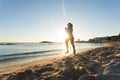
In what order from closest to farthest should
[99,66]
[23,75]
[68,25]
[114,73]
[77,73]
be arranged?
[114,73], [77,73], [23,75], [99,66], [68,25]

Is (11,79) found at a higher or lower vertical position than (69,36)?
lower

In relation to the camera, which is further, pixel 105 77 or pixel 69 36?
pixel 69 36

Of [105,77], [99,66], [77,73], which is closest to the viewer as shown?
[105,77]

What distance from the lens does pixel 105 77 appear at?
4.64 meters

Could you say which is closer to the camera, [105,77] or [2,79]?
[105,77]

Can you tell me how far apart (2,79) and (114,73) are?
3310 mm

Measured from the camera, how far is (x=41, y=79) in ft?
17.3

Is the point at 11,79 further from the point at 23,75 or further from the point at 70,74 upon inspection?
the point at 70,74

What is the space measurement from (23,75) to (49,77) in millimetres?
903

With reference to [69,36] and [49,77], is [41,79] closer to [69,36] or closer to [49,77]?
[49,77]

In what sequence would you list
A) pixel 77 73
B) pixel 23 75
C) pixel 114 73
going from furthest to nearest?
pixel 23 75, pixel 77 73, pixel 114 73

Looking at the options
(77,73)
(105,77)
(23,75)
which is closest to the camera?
(105,77)

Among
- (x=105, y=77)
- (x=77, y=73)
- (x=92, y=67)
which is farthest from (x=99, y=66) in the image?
(x=105, y=77)

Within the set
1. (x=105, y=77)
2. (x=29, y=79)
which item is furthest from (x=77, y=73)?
(x=29, y=79)
